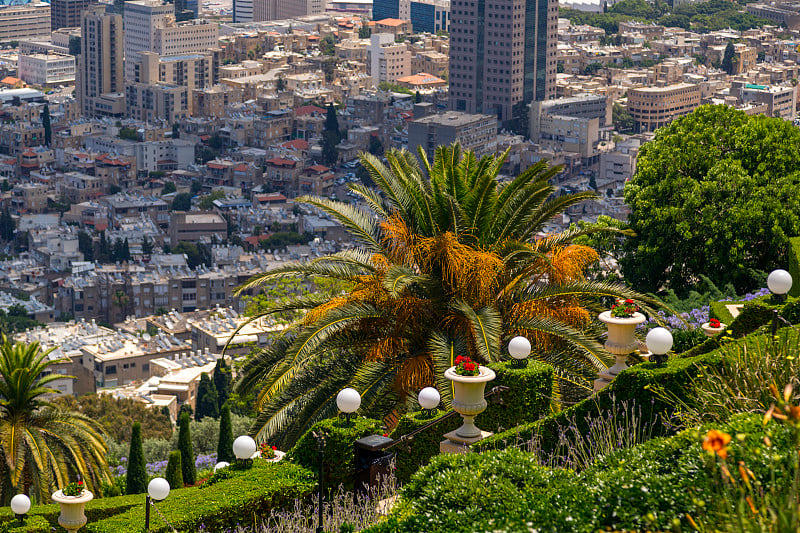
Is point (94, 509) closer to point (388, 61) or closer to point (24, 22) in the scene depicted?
point (388, 61)

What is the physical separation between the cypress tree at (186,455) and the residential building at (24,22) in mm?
126681

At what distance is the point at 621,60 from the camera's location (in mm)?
104688

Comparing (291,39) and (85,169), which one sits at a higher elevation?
(291,39)

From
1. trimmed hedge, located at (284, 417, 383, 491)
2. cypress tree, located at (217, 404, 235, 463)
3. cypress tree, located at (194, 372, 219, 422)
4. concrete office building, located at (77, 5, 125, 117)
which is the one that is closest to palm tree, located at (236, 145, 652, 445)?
trimmed hedge, located at (284, 417, 383, 491)

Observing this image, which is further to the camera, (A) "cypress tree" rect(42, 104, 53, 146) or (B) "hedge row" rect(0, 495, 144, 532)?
(A) "cypress tree" rect(42, 104, 53, 146)

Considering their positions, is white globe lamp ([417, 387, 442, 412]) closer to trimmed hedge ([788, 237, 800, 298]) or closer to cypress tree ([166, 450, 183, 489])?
trimmed hedge ([788, 237, 800, 298])

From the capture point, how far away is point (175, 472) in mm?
13750

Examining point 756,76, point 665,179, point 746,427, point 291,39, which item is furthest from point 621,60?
point 746,427

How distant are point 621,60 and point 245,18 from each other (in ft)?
176

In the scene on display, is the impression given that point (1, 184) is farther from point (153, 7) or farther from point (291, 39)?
point (291, 39)

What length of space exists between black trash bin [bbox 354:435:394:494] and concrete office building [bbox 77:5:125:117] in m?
96.1

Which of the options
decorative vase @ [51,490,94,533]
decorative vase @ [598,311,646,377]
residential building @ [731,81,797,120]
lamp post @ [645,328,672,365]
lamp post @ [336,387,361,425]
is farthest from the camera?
residential building @ [731,81,797,120]

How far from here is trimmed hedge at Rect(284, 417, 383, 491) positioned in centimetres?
739

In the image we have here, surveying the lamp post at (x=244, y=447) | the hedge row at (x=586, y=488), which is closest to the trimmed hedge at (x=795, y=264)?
the lamp post at (x=244, y=447)
